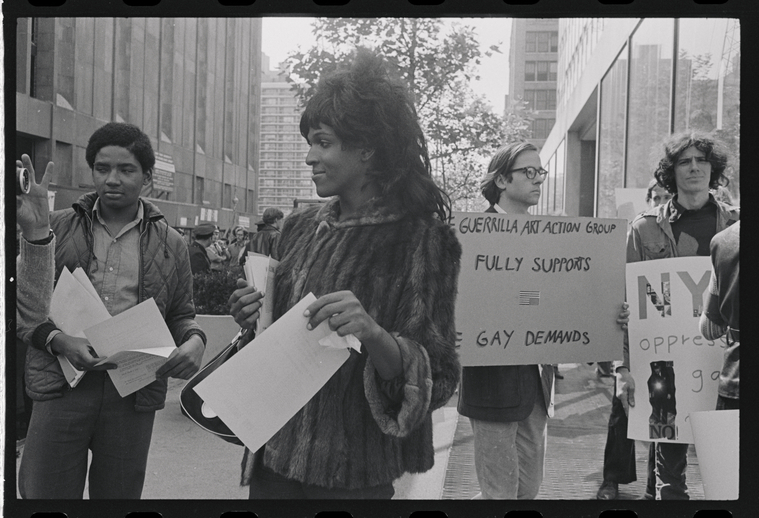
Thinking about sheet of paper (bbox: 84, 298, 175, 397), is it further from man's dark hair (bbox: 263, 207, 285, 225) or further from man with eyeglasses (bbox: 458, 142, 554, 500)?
man with eyeglasses (bbox: 458, 142, 554, 500)

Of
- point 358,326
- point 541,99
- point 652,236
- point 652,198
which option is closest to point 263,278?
point 358,326

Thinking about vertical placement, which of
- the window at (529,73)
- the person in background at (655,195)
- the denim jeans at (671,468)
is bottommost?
the denim jeans at (671,468)

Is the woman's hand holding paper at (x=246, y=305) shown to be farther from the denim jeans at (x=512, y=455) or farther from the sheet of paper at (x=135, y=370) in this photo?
the denim jeans at (x=512, y=455)

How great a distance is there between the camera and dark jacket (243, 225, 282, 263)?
10.6 feet

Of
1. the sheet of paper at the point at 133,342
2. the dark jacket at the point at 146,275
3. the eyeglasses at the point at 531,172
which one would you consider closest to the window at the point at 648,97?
the eyeglasses at the point at 531,172

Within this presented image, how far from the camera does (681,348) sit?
3629 millimetres

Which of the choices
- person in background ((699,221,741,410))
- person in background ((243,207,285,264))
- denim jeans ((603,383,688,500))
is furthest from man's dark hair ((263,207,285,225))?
person in background ((699,221,741,410))

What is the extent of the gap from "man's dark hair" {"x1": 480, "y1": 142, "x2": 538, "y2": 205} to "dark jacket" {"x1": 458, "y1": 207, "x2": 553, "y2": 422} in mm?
78

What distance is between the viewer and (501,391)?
343 cm

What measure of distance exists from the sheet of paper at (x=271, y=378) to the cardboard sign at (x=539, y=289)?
72 centimetres

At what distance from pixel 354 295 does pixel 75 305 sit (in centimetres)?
122

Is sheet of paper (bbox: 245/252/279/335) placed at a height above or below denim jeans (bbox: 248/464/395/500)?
above

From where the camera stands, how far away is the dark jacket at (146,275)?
324 centimetres

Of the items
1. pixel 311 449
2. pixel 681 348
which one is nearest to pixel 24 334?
pixel 311 449
